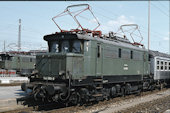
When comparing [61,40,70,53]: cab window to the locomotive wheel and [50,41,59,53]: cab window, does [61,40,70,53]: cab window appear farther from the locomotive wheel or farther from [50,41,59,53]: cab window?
the locomotive wheel

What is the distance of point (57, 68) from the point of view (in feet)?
32.9

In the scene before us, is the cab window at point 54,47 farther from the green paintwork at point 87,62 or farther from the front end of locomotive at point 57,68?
the green paintwork at point 87,62

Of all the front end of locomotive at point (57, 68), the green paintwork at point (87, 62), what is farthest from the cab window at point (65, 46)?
the green paintwork at point (87, 62)

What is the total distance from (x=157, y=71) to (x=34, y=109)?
1284 cm

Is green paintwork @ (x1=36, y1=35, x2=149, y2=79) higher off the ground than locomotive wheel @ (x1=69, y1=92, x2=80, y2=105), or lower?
higher

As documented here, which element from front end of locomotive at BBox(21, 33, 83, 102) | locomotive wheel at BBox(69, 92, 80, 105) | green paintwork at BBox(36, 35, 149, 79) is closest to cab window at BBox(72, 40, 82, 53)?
front end of locomotive at BBox(21, 33, 83, 102)

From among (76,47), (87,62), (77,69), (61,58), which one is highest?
(76,47)

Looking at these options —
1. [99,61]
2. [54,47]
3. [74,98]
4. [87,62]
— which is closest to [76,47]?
[87,62]

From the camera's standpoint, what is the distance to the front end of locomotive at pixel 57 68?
31.4 ft

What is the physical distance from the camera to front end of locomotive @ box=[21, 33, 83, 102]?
9556 mm

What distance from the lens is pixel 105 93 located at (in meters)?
12.1

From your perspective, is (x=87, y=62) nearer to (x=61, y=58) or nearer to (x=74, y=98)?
(x=61, y=58)

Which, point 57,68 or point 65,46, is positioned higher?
point 65,46

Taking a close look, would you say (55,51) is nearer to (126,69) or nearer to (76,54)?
(76,54)
